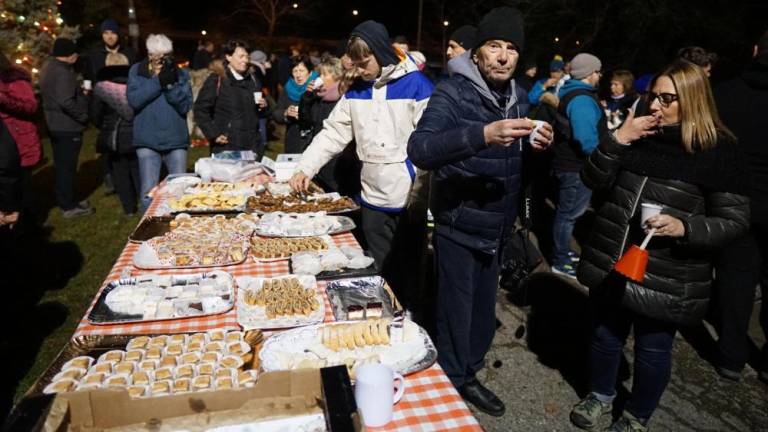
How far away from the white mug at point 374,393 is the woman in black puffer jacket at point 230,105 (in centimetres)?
472

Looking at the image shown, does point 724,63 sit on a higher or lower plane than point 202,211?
higher

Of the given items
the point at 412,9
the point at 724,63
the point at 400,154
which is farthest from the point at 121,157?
the point at 412,9

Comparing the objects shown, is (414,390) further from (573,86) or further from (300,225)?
(573,86)

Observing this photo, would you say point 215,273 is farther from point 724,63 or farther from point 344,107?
point 724,63

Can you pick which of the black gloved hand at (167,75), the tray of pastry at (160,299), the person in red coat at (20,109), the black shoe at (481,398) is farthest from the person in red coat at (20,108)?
the black shoe at (481,398)

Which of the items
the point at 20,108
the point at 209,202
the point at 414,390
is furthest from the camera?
the point at 20,108

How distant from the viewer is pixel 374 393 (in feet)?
4.80

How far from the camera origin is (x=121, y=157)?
6207mm

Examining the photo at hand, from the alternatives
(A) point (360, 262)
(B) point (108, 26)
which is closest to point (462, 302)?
(A) point (360, 262)

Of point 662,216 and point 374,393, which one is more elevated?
point 662,216

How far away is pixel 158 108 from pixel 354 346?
456 centimetres

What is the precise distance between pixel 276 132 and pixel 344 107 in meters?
9.85

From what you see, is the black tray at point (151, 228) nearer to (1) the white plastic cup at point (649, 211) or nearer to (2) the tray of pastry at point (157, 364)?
(2) the tray of pastry at point (157, 364)

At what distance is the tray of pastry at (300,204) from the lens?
3.69 metres
